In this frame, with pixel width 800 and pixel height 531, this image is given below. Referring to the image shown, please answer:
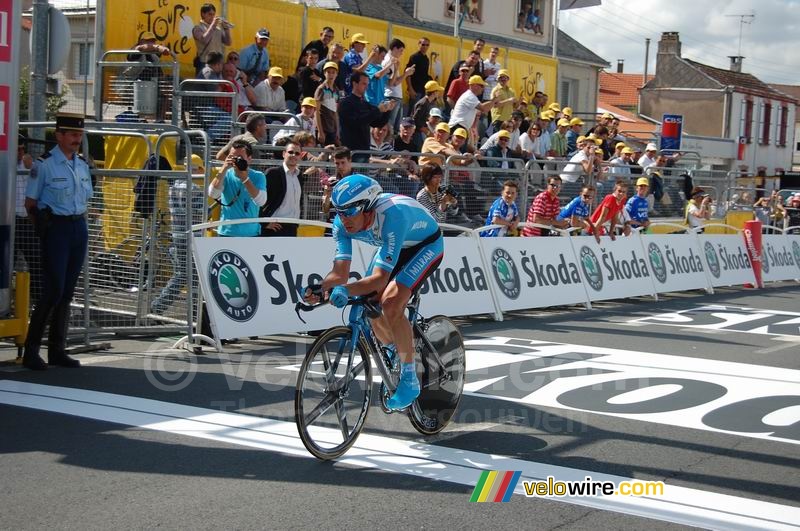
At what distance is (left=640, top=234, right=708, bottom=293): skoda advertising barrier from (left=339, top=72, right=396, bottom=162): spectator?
17.8ft

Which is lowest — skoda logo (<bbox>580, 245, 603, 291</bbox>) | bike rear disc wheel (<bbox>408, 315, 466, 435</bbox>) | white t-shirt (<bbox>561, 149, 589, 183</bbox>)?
bike rear disc wheel (<bbox>408, 315, 466, 435</bbox>)

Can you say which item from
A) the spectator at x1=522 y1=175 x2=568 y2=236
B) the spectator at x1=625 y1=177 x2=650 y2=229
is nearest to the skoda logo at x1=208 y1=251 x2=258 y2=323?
the spectator at x1=522 y1=175 x2=568 y2=236

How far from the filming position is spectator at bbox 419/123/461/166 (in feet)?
50.1

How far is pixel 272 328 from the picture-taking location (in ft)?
35.0

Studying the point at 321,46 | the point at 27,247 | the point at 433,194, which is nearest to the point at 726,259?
the point at 433,194

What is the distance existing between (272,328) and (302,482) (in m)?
5.01

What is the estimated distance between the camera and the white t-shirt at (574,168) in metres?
18.7

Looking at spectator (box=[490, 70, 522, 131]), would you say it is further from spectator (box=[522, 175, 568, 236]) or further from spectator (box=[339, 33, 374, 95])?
spectator (box=[522, 175, 568, 236])

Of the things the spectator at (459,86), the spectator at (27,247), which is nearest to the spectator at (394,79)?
the spectator at (459,86)

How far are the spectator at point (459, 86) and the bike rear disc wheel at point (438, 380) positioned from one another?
1273 cm

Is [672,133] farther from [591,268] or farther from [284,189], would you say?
[284,189]

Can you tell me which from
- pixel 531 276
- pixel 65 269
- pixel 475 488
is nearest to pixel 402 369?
pixel 475 488

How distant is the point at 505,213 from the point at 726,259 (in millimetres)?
7413

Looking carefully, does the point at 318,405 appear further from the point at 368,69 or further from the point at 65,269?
the point at 368,69
